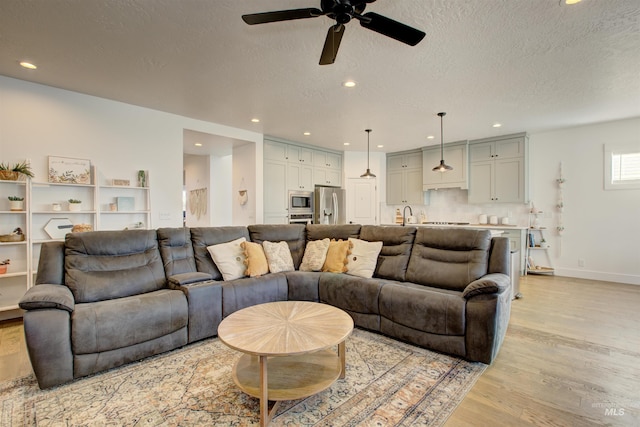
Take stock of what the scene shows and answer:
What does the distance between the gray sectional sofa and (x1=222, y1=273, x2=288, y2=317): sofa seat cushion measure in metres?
0.01

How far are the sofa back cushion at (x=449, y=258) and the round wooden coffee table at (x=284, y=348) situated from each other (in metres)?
1.29

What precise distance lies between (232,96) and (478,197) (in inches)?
201

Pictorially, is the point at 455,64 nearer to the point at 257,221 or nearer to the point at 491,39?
the point at 491,39

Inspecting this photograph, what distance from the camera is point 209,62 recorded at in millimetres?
2941

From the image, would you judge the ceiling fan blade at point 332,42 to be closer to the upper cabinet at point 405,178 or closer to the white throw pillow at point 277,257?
the white throw pillow at point 277,257

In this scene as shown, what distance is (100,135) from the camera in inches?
157

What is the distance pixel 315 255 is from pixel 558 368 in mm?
2448

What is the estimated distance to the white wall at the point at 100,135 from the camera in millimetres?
3424

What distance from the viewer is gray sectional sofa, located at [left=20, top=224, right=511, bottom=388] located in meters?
2.14

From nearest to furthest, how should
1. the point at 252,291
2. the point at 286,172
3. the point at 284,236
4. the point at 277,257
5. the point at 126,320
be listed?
the point at 126,320, the point at 252,291, the point at 277,257, the point at 284,236, the point at 286,172

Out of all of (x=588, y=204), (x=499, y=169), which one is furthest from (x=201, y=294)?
(x=588, y=204)

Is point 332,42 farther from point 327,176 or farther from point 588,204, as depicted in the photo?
point 588,204

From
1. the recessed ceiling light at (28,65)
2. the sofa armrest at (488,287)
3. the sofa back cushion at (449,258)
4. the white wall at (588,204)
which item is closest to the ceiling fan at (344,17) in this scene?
the sofa armrest at (488,287)

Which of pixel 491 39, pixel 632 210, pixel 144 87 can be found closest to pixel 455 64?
pixel 491 39
